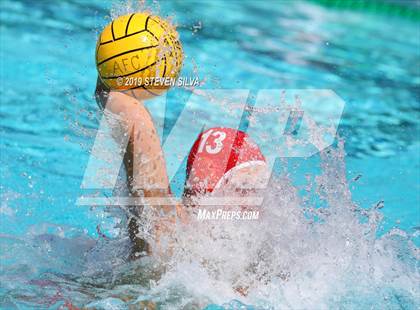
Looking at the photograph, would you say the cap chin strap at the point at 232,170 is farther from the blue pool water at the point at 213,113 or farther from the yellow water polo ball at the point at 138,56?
the yellow water polo ball at the point at 138,56

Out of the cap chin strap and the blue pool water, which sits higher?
the cap chin strap

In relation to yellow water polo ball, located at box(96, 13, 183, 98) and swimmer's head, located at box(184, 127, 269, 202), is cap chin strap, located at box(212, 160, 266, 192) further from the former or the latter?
yellow water polo ball, located at box(96, 13, 183, 98)

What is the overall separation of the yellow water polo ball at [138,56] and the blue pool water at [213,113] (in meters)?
0.18

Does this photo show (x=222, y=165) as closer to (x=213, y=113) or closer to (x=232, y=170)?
(x=232, y=170)

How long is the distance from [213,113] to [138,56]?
8.91ft

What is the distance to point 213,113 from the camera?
5.13m

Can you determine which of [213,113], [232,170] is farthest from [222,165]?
[213,113]

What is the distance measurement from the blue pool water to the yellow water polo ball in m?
0.18

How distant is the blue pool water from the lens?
246 centimetres

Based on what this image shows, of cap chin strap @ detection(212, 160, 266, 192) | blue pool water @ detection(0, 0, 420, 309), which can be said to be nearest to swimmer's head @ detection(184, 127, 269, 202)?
cap chin strap @ detection(212, 160, 266, 192)

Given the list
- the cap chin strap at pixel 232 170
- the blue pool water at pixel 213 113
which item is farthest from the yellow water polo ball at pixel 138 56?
the cap chin strap at pixel 232 170

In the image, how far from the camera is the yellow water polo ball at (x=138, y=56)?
2434mm

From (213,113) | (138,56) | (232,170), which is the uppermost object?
(138,56)

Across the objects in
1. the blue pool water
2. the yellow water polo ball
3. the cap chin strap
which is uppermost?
the yellow water polo ball
